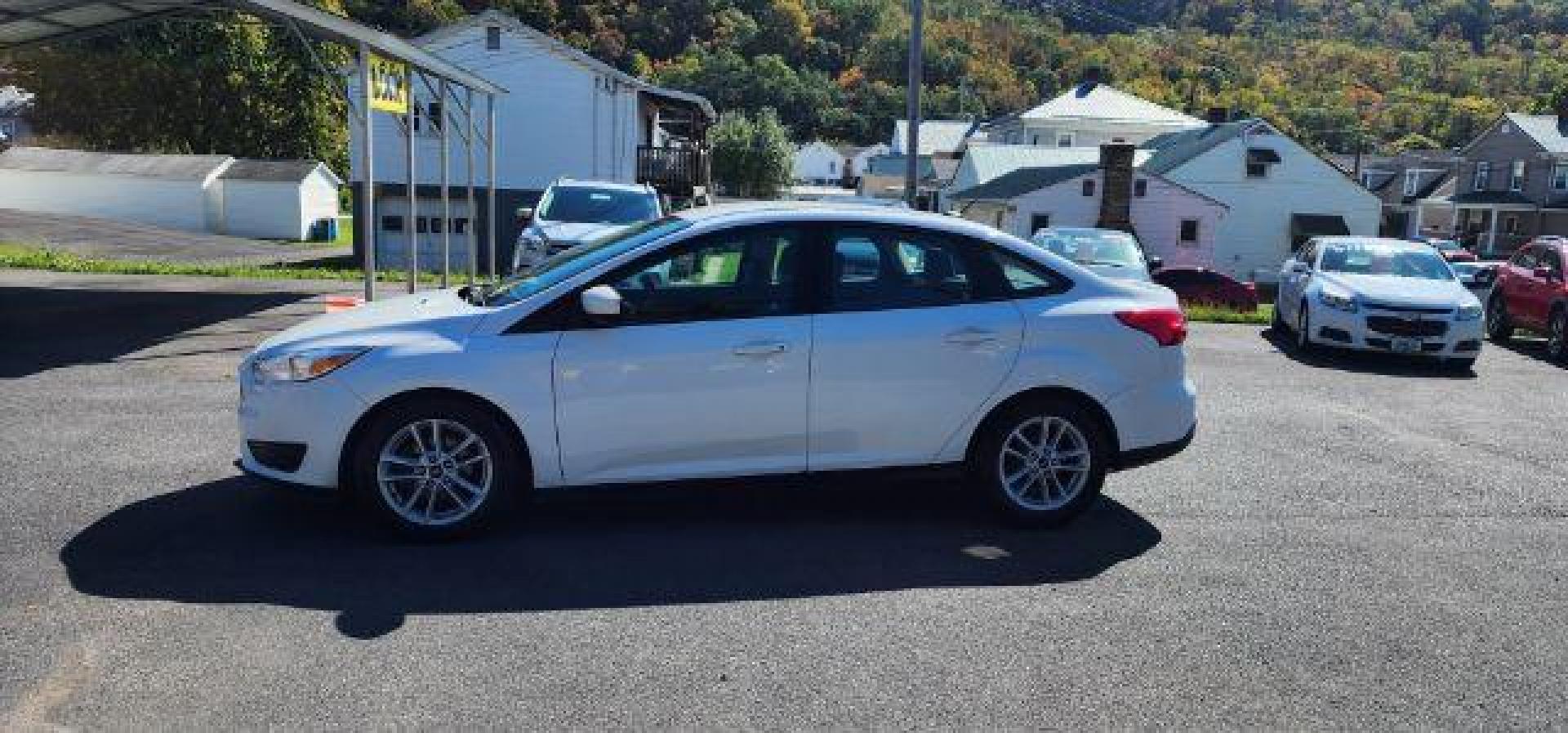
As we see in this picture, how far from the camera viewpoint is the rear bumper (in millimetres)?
5961

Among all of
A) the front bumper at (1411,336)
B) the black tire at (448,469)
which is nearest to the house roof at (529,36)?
the front bumper at (1411,336)

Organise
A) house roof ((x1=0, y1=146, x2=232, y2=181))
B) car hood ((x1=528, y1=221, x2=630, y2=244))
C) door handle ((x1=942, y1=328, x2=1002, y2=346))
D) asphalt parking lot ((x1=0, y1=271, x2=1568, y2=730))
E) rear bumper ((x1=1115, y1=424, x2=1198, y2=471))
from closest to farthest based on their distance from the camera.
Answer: asphalt parking lot ((x1=0, y1=271, x2=1568, y2=730)) → door handle ((x1=942, y1=328, x2=1002, y2=346)) → rear bumper ((x1=1115, y1=424, x2=1198, y2=471)) → car hood ((x1=528, y1=221, x2=630, y2=244)) → house roof ((x1=0, y1=146, x2=232, y2=181))

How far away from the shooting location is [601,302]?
5270 millimetres

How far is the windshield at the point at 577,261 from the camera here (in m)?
5.65

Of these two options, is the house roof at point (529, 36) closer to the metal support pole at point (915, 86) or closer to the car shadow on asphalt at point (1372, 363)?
the metal support pole at point (915, 86)

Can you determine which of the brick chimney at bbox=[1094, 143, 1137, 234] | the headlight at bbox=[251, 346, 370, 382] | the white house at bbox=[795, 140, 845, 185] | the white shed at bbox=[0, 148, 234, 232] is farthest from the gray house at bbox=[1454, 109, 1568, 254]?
the headlight at bbox=[251, 346, 370, 382]

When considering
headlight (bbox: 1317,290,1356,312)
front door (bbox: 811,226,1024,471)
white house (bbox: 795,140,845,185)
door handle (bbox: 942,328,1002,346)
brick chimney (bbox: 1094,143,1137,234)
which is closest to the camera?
front door (bbox: 811,226,1024,471)

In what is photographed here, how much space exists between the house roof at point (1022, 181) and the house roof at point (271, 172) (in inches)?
1130

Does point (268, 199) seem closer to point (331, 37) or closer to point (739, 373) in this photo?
point (331, 37)

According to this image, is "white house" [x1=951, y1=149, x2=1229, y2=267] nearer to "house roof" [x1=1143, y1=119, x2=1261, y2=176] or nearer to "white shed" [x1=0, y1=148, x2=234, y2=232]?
"house roof" [x1=1143, y1=119, x2=1261, y2=176]

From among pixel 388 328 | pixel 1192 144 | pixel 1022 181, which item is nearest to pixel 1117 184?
pixel 1022 181

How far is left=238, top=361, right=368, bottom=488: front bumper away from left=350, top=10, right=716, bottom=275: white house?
1229 inches

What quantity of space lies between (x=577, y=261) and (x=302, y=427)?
154 centimetres

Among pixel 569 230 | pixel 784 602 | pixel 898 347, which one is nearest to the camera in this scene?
pixel 784 602
